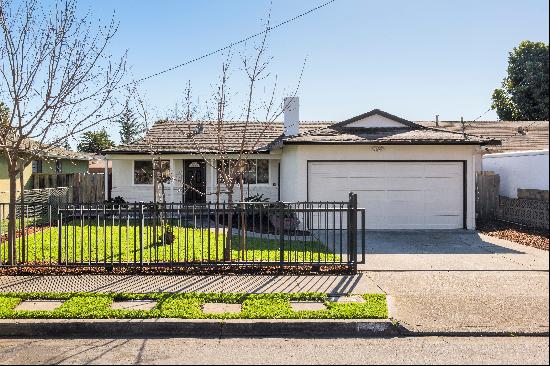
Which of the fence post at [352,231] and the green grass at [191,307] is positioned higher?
the fence post at [352,231]

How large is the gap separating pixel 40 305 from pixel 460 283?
20.6ft

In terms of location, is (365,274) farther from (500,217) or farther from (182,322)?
(500,217)

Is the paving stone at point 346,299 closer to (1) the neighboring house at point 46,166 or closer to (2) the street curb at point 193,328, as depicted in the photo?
(2) the street curb at point 193,328

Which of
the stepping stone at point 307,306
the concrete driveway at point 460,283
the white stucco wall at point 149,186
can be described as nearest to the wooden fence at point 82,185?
the white stucco wall at point 149,186

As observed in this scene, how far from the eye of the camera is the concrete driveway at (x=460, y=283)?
5.82m

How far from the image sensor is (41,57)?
357 inches

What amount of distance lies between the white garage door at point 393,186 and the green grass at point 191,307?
7.61 m

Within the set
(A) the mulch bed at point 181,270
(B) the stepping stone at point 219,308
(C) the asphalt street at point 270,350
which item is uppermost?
(A) the mulch bed at point 181,270

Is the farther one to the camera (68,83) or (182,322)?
(68,83)

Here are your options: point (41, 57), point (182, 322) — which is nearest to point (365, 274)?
point (182, 322)

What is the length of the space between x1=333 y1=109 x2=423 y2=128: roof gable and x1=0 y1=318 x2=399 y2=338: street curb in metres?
10.4

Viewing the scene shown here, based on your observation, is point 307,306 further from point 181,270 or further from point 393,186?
point 393,186

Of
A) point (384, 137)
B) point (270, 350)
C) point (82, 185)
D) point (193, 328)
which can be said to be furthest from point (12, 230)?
point (82, 185)

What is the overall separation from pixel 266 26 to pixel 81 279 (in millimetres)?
A: 6464
